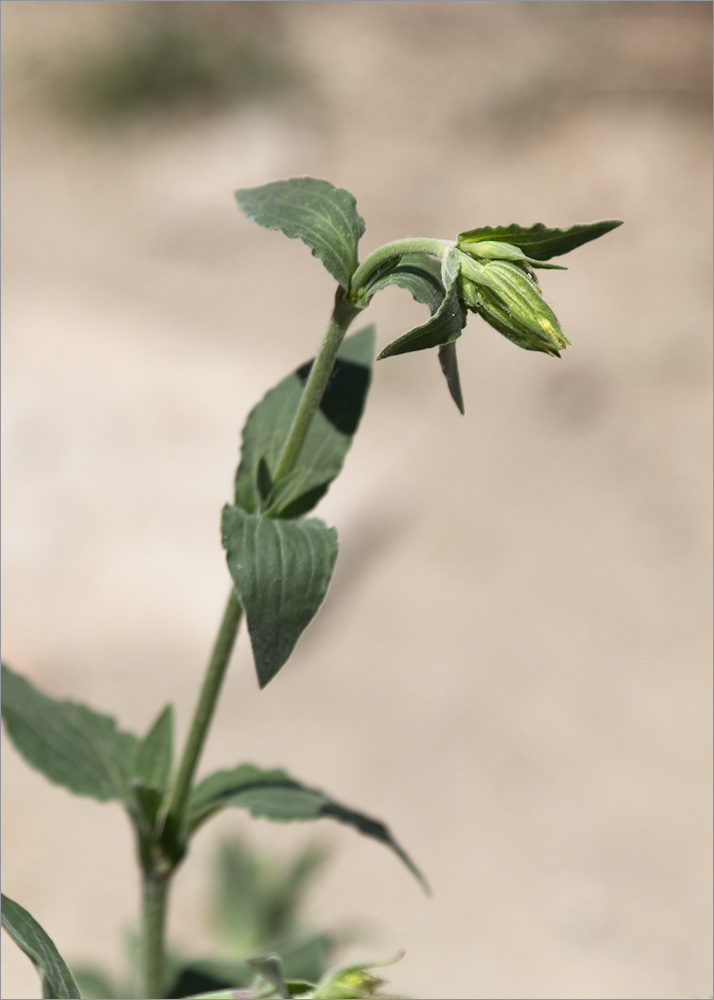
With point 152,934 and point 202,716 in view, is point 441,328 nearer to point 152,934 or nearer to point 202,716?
point 202,716

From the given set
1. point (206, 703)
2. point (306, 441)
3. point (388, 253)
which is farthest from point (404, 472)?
point (388, 253)

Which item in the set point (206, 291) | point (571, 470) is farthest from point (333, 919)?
point (206, 291)

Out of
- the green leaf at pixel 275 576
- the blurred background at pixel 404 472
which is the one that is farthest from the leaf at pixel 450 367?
the blurred background at pixel 404 472

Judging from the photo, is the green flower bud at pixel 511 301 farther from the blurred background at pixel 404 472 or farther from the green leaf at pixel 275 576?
the blurred background at pixel 404 472

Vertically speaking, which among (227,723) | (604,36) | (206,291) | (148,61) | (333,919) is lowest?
(333,919)

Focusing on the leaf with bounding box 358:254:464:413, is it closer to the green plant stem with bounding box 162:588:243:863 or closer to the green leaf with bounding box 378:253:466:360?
Answer: the green leaf with bounding box 378:253:466:360

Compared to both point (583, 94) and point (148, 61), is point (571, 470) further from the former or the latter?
point (148, 61)
